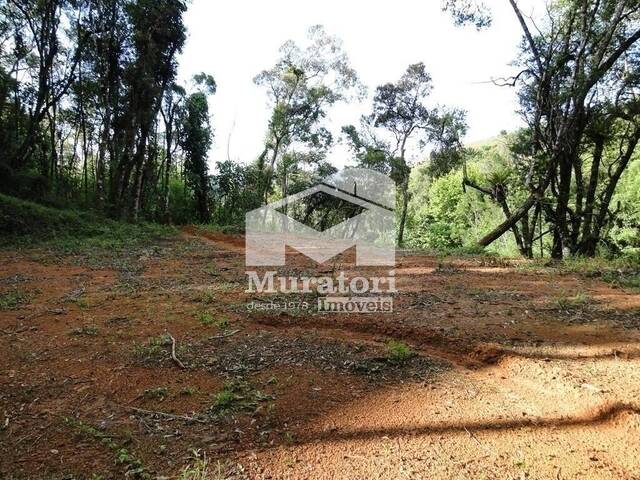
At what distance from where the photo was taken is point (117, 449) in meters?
2.09

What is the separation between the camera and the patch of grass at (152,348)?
10.3 ft

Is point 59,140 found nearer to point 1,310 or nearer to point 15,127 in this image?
point 15,127

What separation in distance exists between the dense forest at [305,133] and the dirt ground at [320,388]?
16.6 feet

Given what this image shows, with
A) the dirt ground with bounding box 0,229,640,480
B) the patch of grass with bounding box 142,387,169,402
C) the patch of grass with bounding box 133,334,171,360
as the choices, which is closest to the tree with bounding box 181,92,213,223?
the dirt ground with bounding box 0,229,640,480

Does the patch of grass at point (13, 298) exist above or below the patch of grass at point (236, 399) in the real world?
above

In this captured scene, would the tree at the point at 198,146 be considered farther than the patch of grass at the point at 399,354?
Yes

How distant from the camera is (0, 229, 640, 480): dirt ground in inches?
79.1

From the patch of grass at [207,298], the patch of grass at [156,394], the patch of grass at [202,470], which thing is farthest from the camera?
the patch of grass at [207,298]

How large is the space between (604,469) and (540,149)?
8.40m

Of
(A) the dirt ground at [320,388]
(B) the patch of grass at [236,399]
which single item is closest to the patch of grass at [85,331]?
(A) the dirt ground at [320,388]

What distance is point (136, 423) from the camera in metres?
2.32

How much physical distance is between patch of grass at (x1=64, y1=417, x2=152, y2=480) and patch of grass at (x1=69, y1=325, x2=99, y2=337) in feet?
4.44

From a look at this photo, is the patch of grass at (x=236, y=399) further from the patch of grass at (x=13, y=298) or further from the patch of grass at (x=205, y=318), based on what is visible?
the patch of grass at (x=13, y=298)

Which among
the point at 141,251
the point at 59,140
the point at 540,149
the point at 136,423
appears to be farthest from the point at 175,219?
the point at 136,423
